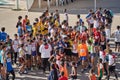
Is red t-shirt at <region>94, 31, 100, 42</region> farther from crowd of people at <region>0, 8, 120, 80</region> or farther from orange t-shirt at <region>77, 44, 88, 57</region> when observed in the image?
orange t-shirt at <region>77, 44, 88, 57</region>

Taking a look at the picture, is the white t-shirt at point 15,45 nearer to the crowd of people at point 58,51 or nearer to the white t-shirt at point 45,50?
the crowd of people at point 58,51

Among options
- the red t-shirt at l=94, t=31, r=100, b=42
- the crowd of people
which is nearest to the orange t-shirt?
the crowd of people

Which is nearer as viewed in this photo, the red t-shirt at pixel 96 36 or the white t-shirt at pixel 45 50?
the white t-shirt at pixel 45 50

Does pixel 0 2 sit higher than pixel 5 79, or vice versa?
pixel 0 2

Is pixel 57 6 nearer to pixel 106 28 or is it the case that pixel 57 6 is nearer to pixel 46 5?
pixel 46 5

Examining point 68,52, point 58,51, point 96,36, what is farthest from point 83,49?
point 96,36

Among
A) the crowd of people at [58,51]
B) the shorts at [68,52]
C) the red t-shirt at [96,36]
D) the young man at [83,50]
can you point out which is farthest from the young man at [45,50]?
the red t-shirt at [96,36]

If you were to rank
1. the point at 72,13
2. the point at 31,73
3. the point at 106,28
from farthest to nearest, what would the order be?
1. the point at 72,13
2. the point at 106,28
3. the point at 31,73

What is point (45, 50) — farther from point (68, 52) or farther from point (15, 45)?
point (15, 45)

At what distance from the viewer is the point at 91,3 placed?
33844mm

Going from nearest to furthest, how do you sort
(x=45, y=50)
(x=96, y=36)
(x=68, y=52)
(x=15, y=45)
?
(x=45, y=50)
(x=68, y=52)
(x=15, y=45)
(x=96, y=36)

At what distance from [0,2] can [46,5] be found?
16.4 feet

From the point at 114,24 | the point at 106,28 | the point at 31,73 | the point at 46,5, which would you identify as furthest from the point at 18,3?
the point at 31,73

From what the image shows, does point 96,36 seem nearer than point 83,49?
No
